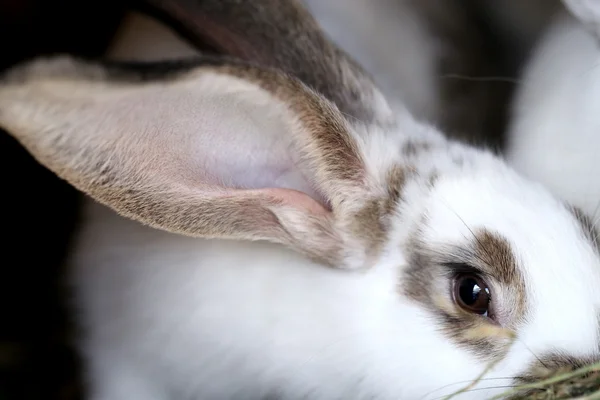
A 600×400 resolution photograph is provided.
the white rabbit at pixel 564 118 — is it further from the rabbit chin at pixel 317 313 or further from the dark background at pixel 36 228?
the dark background at pixel 36 228

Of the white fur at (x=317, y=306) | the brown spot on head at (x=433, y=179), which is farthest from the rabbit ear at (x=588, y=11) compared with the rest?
the brown spot on head at (x=433, y=179)

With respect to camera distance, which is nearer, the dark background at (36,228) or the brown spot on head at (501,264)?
the brown spot on head at (501,264)

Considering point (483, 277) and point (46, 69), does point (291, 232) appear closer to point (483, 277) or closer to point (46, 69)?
point (483, 277)

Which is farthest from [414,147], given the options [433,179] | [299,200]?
[299,200]

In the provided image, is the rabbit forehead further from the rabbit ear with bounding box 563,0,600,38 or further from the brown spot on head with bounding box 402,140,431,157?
the rabbit ear with bounding box 563,0,600,38

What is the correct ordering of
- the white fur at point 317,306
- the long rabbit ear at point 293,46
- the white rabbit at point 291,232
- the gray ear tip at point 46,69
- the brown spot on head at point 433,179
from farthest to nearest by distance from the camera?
the long rabbit ear at point 293,46 → the brown spot on head at point 433,179 → the white fur at point 317,306 → the white rabbit at point 291,232 → the gray ear tip at point 46,69

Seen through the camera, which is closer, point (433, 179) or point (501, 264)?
point (501, 264)

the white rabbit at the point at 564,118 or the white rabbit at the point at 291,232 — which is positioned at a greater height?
the white rabbit at the point at 564,118
